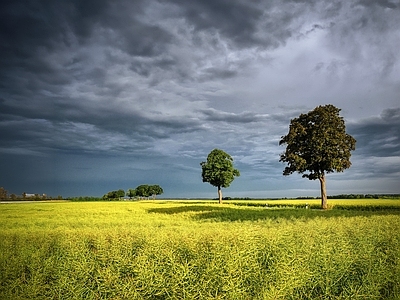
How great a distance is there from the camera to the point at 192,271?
21.7 feet

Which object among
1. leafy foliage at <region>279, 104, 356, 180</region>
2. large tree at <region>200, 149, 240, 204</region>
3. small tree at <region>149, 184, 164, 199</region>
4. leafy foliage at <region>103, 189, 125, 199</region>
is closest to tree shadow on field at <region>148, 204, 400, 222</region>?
leafy foliage at <region>279, 104, 356, 180</region>

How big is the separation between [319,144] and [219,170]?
2885 centimetres

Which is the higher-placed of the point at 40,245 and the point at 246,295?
the point at 40,245

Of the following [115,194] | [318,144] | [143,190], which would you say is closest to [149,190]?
[143,190]

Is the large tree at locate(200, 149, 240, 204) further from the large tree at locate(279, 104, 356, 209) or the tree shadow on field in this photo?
the tree shadow on field

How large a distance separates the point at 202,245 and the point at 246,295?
1331 mm

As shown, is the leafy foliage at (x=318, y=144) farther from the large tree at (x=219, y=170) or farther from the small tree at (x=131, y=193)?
the small tree at (x=131, y=193)

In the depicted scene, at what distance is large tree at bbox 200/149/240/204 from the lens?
63.3 m

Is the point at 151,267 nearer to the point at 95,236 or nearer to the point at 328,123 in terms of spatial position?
the point at 95,236

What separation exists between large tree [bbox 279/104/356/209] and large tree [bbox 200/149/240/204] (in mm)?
25099

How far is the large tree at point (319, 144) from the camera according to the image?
120 ft

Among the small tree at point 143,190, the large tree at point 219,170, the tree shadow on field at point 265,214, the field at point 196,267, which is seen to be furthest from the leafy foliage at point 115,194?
the field at point 196,267

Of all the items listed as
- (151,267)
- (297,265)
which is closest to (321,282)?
(297,265)

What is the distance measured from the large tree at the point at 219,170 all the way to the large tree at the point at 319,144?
25.1 meters
